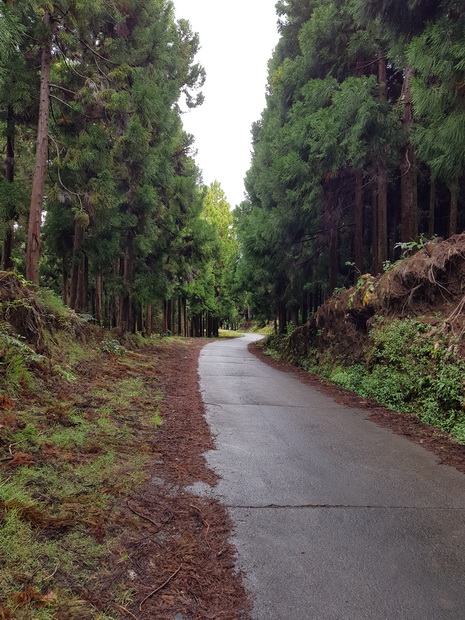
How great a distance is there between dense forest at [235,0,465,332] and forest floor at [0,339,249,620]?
240 inches

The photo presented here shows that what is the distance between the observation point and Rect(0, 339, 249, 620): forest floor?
1.98 metres

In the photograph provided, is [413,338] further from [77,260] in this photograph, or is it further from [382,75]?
[77,260]

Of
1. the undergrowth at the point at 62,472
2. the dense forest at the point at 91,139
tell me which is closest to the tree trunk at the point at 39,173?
→ the dense forest at the point at 91,139

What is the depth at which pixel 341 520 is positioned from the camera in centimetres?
290

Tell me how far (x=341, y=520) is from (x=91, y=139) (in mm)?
11008

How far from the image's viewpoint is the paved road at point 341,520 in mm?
2084

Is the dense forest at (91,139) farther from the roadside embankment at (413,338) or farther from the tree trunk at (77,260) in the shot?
the roadside embankment at (413,338)

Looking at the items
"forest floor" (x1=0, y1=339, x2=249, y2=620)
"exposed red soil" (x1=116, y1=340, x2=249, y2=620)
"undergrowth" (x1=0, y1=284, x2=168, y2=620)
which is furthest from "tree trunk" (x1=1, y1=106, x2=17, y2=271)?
"exposed red soil" (x1=116, y1=340, x2=249, y2=620)

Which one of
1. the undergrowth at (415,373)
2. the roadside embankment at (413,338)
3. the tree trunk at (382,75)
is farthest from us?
the tree trunk at (382,75)

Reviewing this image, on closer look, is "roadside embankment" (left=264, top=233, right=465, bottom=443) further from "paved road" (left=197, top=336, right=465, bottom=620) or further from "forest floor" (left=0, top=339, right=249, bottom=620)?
"forest floor" (left=0, top=339, right=249, bottom=620)

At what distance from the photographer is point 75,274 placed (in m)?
12.6

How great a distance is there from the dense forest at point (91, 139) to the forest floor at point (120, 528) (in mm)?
6052

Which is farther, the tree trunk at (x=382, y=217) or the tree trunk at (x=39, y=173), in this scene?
the tree trunk at (x=382, y=217)

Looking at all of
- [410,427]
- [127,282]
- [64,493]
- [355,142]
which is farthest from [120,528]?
[127,282]
